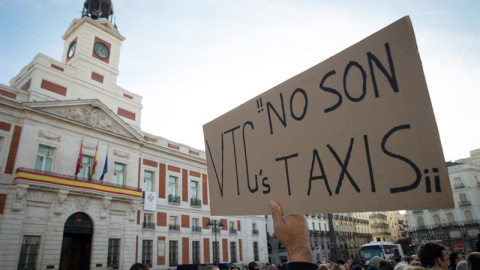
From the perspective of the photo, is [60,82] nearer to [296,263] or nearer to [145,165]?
[145,165]

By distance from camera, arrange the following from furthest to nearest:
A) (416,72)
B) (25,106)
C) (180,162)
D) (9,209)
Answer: (180,162) < (25,106) < (9,209) < (416,72)

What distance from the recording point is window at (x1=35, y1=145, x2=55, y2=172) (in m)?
17.8

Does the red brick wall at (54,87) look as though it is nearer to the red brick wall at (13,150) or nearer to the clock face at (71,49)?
the red brick wall at (13,150)

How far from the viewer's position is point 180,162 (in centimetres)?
2708

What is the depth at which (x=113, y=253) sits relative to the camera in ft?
64.7

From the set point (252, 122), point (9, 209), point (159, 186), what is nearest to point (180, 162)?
point (159, 186)

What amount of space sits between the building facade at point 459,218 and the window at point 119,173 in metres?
45.6

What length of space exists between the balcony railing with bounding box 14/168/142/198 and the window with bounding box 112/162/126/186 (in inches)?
34.2

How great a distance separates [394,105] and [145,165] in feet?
79.7

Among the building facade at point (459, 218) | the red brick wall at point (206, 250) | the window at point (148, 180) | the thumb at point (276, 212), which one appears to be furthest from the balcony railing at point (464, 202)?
the thumb at point (276, 212)

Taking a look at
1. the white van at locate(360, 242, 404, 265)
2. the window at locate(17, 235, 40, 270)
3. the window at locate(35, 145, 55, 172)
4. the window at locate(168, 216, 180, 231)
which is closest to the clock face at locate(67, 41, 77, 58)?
the window at locate(35, 145, 55, 172)

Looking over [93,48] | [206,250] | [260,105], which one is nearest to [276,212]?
[260,105]

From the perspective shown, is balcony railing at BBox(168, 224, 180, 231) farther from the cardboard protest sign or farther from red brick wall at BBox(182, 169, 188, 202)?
the cardboard protest sign

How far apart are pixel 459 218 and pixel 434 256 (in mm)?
52622
